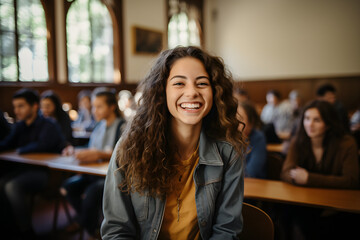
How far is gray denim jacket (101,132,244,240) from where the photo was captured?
131cm

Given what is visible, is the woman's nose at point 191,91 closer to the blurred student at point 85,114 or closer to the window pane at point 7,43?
the blurred student at point 85,114

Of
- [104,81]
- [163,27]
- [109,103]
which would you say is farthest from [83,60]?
[109,103]

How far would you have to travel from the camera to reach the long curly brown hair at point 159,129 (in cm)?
135

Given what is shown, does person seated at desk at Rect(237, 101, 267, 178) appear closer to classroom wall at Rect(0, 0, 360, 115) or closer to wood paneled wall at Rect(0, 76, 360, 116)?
wood paneled wall at Rect(0, 76, 360, 116)

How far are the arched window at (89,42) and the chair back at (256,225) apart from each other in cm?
707

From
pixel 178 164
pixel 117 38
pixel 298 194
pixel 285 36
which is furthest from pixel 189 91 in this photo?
pixel 285 36

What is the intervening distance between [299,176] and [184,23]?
33.3 feet

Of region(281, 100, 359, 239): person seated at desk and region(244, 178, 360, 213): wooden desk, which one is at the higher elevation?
region(281, 100, 359, 239): person seated at desk

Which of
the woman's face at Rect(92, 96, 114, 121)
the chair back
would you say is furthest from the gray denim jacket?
the woman's face at Rect(92, 96, 114, 121)

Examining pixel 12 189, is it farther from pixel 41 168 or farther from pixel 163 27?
pixel 163 27

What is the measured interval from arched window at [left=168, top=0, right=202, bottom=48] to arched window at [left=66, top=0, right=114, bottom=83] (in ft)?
9.09

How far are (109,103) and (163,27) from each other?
7752mm

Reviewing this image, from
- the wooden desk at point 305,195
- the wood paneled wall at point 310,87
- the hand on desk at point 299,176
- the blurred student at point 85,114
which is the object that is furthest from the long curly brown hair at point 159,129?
the wood paneled wall at point 310,87

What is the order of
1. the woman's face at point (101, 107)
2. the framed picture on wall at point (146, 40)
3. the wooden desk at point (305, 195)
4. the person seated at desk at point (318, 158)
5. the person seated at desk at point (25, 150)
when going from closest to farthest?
the wooden desk at point (305, 195) → the person seated at desk at point (318, 158) → the person seated at desk at point (25, 150) → the woman's face at point (101, 107) → the framed picture on wall at point (146, 40)
